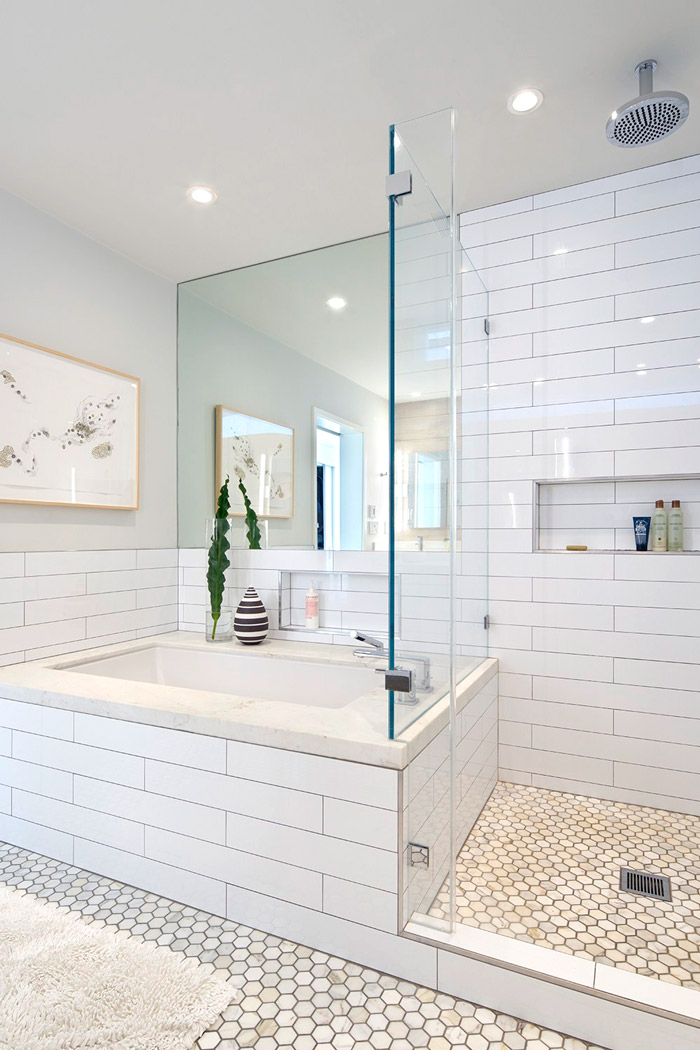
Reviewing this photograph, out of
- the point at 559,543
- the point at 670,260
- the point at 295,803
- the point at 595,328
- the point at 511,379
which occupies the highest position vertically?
the point at 670,260

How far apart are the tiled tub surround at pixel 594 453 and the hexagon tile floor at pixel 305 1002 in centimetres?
121

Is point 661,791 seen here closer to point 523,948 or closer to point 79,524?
point 523,948

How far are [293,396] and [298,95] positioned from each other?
1279mm

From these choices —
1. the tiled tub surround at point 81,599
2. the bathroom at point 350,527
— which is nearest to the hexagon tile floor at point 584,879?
the bathroom at point 350,527

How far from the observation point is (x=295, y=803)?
1.60m

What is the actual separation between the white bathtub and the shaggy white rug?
1034mm

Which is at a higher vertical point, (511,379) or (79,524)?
(511,379)

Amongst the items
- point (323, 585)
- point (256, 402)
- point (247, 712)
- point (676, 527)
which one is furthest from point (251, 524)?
point (676, 527)

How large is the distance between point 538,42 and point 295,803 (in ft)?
7.24

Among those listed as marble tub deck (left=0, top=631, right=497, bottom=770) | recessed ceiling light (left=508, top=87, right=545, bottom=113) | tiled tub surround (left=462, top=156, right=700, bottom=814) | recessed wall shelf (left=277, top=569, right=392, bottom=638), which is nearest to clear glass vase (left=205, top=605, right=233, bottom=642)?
recessed wall shelf (left=277, top=569, right=392, bottom=638)

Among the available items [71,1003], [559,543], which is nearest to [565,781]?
[559,543]

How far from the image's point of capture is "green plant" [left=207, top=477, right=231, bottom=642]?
299 centimetres

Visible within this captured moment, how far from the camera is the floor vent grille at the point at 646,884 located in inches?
68.1

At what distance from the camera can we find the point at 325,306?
2.88 meters
